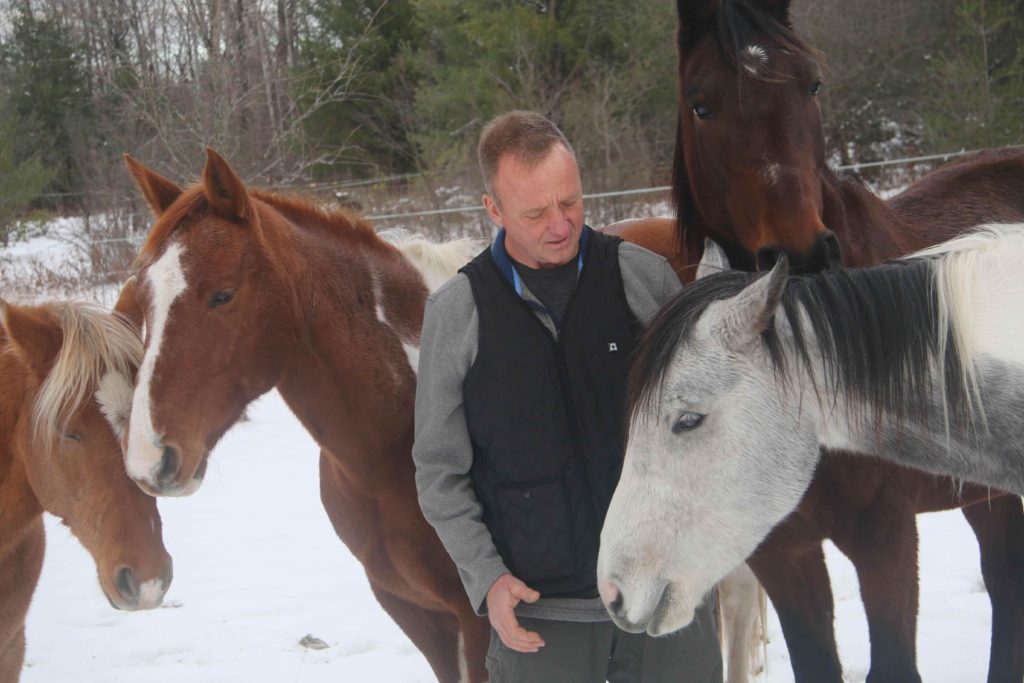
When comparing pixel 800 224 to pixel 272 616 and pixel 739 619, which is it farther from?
pixel 272 616

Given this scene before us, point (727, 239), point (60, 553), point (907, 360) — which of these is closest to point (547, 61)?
point (60, 553)

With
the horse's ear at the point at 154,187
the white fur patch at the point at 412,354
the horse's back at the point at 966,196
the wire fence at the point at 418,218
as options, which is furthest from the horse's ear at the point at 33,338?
the wire fence at the point at 418,218

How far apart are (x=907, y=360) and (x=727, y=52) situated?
47.1 inches

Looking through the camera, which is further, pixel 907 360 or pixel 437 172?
pixel 437 172

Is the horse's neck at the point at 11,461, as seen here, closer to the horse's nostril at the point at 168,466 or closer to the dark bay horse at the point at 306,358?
the dark bay horse at the point at 306,358

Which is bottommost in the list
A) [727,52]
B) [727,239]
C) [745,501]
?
[745,501]

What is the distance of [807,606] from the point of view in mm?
2562

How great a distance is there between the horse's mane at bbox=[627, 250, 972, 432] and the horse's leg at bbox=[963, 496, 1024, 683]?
1770 millimetres

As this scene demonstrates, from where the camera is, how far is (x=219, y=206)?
2260 mm

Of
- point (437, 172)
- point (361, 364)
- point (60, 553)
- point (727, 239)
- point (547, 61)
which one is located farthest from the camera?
point (547, 61)

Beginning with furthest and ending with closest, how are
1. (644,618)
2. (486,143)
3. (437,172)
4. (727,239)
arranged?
1. (437,172)
2. (727,239)
3. (486,143)
4. (644,618)

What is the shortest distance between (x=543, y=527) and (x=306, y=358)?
0.90m

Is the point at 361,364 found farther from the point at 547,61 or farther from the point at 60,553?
the point at 547,61

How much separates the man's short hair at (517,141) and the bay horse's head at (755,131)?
0.77 metres
